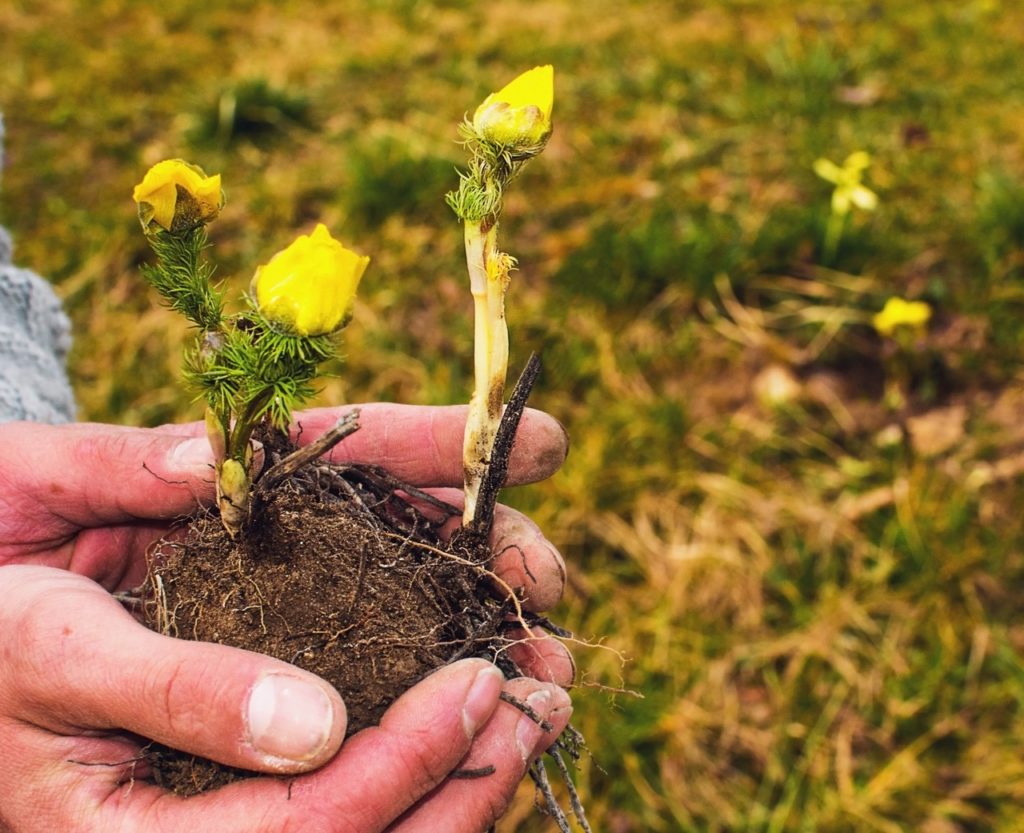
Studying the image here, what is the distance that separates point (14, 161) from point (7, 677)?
124 inches

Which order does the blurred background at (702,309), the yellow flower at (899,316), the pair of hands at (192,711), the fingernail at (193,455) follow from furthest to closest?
the yellow flower at (899,316) < the blurred background at (702,309) < the fingernail at (193,455) < the pair of hands at (192,711)

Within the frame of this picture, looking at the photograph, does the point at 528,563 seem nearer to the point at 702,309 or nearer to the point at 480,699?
the point at 480,699

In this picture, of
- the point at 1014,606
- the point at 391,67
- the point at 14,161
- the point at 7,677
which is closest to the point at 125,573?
the point at 7,677

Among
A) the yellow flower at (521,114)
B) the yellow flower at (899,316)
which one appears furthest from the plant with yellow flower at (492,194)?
the yellow flower at (899,316)

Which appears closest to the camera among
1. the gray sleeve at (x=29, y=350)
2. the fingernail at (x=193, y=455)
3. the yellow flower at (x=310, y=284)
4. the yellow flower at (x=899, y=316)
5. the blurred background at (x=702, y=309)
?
the yellow flower at (x=310, y=284)

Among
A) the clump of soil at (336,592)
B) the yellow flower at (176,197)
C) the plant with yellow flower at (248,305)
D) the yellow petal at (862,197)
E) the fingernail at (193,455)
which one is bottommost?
the yellow petal at (862,197)

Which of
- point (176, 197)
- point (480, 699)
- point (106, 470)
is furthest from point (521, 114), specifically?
point (106, 470)

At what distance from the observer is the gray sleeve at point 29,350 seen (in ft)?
5.44

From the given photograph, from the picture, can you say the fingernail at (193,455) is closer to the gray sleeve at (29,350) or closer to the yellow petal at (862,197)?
the gray sleeve at (29,350)

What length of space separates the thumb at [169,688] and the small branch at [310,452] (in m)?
0.20

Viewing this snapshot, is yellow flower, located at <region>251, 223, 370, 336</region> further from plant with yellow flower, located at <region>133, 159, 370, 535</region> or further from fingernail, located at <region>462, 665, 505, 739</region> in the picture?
fingernail, located at <region>462, 665, 505, 739</region>

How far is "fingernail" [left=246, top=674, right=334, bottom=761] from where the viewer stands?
1050 mm

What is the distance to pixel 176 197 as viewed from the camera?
1011mm

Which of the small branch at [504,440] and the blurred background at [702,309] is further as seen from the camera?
the blurred background at [702,309]
